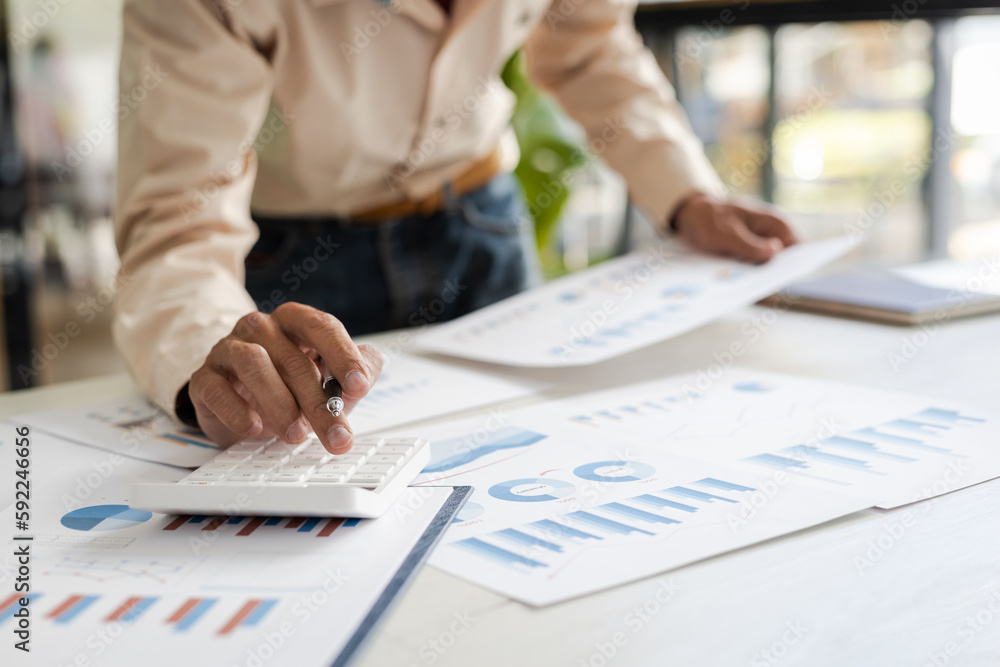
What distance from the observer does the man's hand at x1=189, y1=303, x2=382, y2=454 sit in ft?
1.84

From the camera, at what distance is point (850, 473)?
537mm

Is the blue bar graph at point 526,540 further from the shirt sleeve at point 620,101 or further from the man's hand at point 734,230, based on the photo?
the shirt sleeve at point 620,101

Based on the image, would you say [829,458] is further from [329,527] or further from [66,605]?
[66,605]

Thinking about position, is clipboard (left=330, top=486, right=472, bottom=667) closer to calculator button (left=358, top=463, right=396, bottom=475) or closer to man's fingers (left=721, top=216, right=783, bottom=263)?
calculator button (left=358, top=463, right=396, bottom=475)

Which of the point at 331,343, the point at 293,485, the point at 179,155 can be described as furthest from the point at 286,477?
the point at 179,155

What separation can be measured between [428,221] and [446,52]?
228 millimetres

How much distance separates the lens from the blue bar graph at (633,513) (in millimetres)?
472

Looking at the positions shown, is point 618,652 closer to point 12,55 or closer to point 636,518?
point 636,518

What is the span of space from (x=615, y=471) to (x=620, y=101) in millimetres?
813

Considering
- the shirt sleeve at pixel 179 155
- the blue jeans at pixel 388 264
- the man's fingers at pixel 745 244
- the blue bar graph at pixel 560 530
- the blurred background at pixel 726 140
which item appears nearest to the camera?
the blue bar graph at pixel 560 530

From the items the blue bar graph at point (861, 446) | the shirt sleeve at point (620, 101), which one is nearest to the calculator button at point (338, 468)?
the blue bar graph at point (861, 446)

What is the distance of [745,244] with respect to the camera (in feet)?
3.23

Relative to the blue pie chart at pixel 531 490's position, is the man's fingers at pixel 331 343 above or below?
above

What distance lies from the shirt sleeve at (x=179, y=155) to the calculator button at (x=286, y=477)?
1.00 feet
